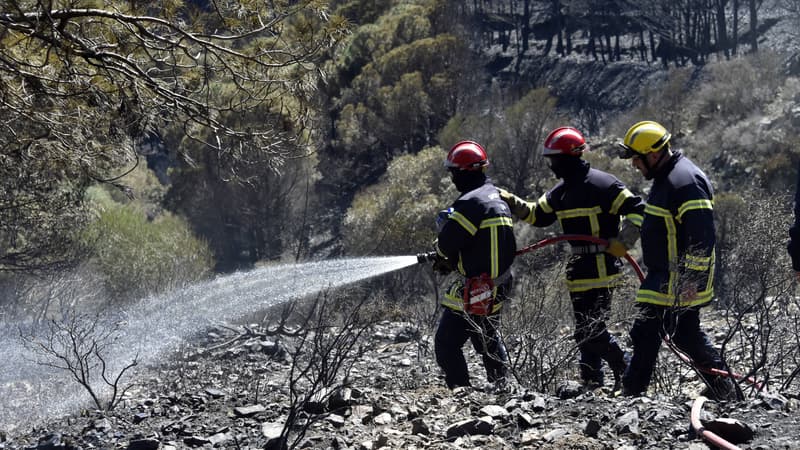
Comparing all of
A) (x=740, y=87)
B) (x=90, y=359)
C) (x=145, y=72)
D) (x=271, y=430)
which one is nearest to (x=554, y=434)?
(x=271, y=430)

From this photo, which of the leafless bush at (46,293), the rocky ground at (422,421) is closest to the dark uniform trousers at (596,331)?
the rocky ground at (422,421)

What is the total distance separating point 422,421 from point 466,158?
199cm

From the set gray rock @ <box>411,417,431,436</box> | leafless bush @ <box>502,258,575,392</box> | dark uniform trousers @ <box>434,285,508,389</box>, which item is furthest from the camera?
dark uniform trousers @ <box>434,285,508,389</box>

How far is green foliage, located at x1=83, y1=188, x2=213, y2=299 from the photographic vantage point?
2828 cm

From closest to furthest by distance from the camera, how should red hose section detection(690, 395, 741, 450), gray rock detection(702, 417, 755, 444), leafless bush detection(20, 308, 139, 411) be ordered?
red hose section detection(690, 395, 741, 450) → gray rock detection(702, 417, 755, 444) → leafless bush detection(20, 308, 139, 411)

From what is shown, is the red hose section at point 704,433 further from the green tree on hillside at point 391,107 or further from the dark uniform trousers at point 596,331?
the green tree on hillside at point 391,107

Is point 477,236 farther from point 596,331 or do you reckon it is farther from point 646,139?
point 646,139

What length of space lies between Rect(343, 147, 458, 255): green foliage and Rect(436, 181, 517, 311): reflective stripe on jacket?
1989cm

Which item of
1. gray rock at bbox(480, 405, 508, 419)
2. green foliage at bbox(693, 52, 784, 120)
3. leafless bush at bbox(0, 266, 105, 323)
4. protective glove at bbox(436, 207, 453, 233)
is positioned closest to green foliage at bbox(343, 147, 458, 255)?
leafless bush at bbox(0, 266, 105, 323)

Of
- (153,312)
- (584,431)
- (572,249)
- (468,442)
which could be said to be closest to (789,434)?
(584,431)

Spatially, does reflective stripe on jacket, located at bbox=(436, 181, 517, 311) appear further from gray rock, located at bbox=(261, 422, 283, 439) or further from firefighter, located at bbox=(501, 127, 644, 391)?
gray rock, located at bbox=(261, 422, 283, 439)

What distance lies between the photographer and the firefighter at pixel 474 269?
18.9 ft

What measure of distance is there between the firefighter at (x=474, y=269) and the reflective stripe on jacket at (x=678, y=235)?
96 centimetres

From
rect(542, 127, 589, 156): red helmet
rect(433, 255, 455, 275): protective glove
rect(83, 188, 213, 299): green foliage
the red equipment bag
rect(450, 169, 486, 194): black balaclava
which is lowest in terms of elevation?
rect(83, 188, 213, 299): green foliage
